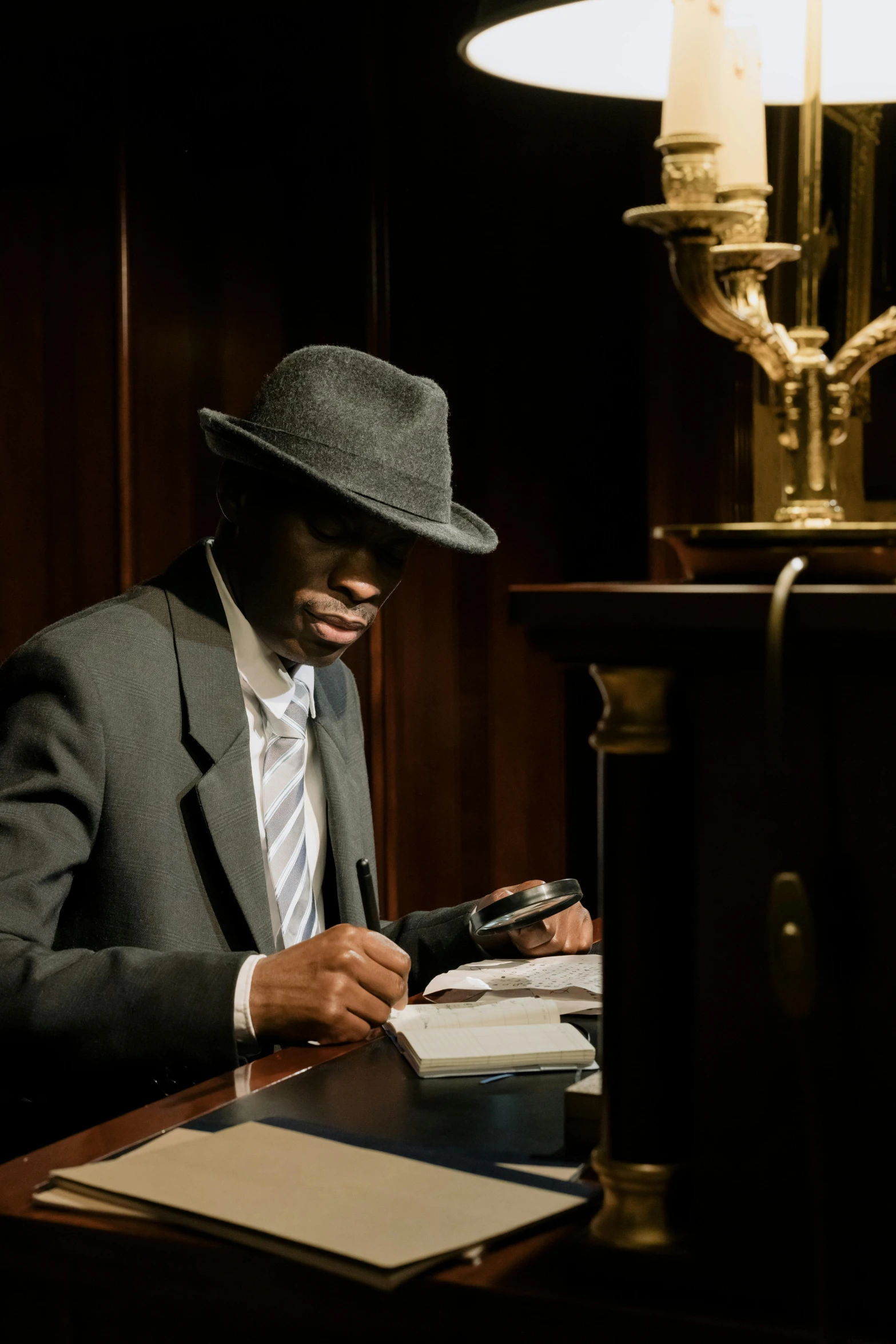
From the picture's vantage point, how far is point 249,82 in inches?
139

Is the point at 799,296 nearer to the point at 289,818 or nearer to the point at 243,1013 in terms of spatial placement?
the point at 243,1013

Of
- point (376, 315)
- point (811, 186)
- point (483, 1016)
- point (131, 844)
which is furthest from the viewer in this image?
point (376, 315)

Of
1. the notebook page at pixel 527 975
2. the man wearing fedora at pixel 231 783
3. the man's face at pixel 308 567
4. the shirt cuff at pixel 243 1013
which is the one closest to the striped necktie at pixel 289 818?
the man wearing fedora at pixel 231 783

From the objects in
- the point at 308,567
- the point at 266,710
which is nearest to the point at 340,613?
the point at 308,567

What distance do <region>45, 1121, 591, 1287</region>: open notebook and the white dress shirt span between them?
0.84 metres

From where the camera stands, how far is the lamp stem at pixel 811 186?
1.03 m

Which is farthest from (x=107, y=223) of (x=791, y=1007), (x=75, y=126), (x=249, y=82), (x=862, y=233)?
(x=791, y=1007)

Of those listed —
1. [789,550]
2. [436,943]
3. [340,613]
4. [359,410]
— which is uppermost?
[359,410]

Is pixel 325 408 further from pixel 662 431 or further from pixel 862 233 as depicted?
pixel 662 431

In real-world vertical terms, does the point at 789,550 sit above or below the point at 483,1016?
above

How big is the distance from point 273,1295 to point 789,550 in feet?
1.83

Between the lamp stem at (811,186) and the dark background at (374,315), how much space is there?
2.36m

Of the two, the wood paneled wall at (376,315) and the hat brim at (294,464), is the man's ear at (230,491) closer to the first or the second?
the hat brim at (294,464)

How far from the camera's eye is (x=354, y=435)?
1932 mm
